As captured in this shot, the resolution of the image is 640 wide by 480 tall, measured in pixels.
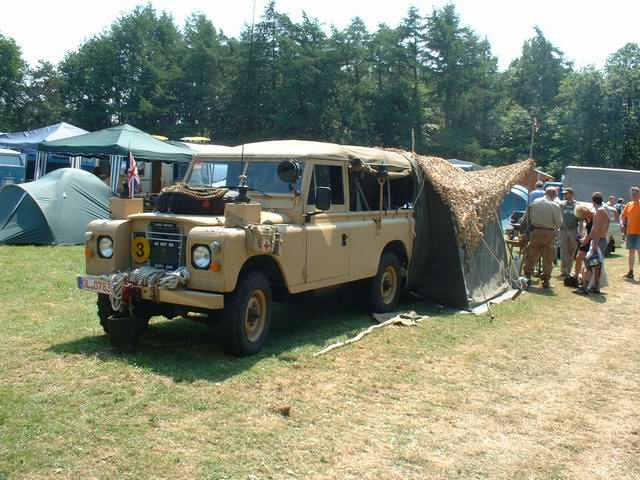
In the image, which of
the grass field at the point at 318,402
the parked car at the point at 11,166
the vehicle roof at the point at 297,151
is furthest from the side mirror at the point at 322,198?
the parked car at the point at 11,166

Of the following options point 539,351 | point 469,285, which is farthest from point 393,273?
point 539,351

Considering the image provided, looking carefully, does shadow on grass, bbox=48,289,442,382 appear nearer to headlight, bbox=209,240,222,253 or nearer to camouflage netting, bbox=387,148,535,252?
headlight, bbox=209,240,222,253

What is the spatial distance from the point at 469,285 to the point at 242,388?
4995 mm

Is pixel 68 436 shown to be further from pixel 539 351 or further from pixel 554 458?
pixel 539 351

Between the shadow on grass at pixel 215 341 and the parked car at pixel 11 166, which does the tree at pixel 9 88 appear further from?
the shadow on grass at pixel 215 341

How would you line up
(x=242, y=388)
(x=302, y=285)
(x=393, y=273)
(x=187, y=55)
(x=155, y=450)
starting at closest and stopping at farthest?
(x=155, y=450), (x=242, y=388), (x=302, y=285), (x=393, y=273), (x=187, y=55)

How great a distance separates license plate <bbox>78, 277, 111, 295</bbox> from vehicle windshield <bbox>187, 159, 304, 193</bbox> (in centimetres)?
171

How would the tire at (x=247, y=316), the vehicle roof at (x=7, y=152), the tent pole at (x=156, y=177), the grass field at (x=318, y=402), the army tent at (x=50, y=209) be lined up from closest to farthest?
the grass field at (x=318, y=402) < the tire at (x=247, y=316) < the army tent at (x=50, y=209) < the vehicle roof at (x=7, y=152) < the tent pole at (x=156, y=177)

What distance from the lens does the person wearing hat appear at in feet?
40.4

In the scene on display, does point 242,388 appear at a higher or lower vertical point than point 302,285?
lower

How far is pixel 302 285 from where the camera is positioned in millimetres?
6770

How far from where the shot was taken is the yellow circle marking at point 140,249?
6.29m

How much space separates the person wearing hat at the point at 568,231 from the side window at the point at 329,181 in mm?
6391

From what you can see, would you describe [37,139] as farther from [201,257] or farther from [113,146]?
[201,257]
